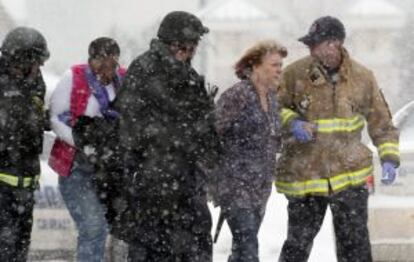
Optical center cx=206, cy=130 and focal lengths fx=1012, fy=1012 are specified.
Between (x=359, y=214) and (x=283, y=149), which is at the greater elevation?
(x=283, y=149)

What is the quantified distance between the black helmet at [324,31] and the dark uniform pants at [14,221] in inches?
76.6

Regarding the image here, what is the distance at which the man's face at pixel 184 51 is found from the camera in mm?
5215

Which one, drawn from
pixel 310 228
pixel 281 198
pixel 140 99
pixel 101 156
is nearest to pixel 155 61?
pixel 140 99

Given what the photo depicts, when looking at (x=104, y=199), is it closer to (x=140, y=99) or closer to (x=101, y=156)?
(x=101, y=156)

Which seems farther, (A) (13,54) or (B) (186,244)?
(A) (13,54)

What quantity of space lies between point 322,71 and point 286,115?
14.0 inches

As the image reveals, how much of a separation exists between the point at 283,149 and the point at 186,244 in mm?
1541

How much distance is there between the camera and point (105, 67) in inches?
244

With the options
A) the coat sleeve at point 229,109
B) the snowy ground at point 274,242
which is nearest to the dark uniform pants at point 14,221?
the coat sleeve at point 229,109

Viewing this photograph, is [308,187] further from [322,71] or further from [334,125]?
[322,71]

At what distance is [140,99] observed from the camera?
511 centimetres

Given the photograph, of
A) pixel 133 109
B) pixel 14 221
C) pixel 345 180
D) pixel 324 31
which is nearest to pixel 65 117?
pixel 14 221

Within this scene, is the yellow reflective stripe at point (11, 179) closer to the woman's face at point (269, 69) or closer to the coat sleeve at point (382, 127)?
the woman's face at point (269, 69)

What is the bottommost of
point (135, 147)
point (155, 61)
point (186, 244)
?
point (186, 244)
